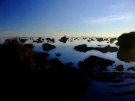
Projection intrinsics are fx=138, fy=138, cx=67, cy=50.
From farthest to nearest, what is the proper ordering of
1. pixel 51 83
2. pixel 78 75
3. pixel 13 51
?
pixel 78 75 < pixel 51 83 < pixel 13 51

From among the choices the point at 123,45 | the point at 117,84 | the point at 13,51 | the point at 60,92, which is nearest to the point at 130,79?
the point at 117,84

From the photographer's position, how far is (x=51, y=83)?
Result: 26.6 m

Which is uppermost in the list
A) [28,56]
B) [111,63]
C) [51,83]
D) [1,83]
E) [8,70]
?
[28,56]

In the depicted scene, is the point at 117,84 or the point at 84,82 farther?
A: the point at 117,84

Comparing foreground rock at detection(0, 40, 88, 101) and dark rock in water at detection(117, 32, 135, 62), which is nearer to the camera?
foreground rock at detection(0, 40, 88, 101)

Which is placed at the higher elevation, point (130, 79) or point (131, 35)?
point (131, 35)

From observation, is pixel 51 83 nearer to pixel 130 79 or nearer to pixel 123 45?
pixel 130 79

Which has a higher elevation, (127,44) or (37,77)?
(127,44)

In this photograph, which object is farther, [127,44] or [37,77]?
[127,44]

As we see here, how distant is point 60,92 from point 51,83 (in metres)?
2.60

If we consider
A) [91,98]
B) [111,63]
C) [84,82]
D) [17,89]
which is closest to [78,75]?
[84,82]

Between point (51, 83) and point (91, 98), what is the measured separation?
26.1ft

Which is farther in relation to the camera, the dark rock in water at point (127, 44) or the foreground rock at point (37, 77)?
the dark rock in water at point (127, 44)

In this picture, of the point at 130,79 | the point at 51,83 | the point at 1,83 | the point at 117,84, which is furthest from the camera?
the point at 130,79
